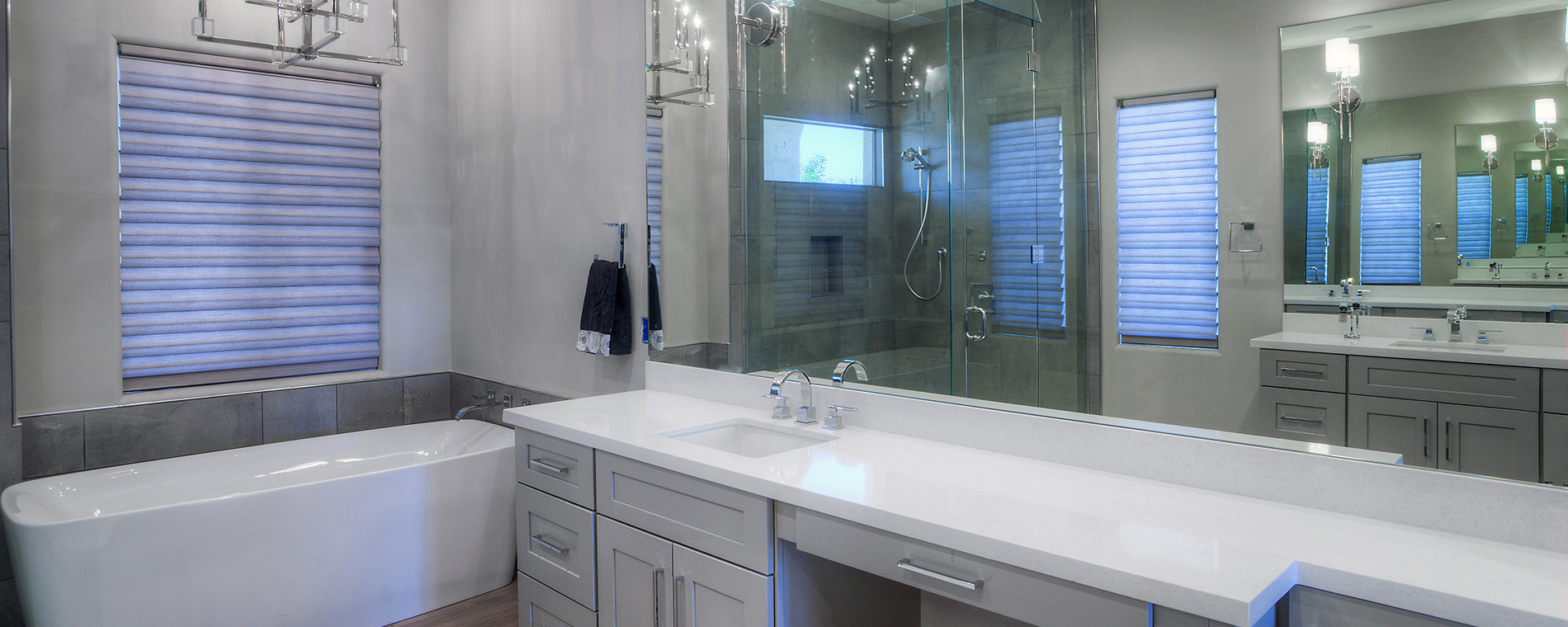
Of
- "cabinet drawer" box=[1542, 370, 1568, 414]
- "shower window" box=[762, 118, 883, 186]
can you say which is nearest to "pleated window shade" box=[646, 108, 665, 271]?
"shower window" box=[762, 118, 883, 186]

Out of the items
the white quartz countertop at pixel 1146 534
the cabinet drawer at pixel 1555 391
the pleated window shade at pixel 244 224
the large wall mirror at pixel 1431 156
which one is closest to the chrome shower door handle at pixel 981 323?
the white quartz countertop at pixel 1146 534

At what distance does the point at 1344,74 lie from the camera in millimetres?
1422

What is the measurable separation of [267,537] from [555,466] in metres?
1.16

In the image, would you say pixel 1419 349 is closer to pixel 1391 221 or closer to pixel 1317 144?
pixel 1391 221

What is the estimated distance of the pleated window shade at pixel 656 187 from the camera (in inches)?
112

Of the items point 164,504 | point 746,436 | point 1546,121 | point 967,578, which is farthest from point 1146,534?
point 164,504

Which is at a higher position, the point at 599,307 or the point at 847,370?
the point at 599,307

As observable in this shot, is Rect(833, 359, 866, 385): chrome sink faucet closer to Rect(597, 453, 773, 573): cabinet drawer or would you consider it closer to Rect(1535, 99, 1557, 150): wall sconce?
Rect(597, 453, 773, 573): cabinet drawer

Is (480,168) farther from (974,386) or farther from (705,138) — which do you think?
(974,386)

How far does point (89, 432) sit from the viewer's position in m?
3.12

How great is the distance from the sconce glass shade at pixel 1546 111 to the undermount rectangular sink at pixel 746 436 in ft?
5.05

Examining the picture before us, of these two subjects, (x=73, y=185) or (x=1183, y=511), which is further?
(x=73, y=185)

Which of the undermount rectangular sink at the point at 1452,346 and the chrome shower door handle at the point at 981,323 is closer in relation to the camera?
the undermount rectangular sink at the point at 1452,346

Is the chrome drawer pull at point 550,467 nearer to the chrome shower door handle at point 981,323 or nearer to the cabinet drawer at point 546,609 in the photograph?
the cabinet drawer at point 546,609
